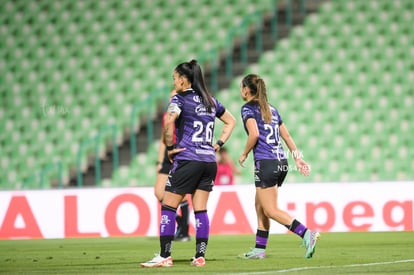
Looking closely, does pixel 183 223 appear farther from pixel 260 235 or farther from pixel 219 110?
pixel 219 110

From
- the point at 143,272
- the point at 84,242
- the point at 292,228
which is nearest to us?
the point at 143,272

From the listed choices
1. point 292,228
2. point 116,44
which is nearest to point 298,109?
point 116,44

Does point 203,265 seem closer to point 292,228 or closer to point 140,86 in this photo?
point 292,228

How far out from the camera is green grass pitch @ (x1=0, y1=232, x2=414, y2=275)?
7738mm

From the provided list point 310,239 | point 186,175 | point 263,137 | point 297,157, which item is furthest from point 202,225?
point 297,157

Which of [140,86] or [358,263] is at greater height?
[140,86]

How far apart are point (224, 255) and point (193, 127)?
2.18 meters

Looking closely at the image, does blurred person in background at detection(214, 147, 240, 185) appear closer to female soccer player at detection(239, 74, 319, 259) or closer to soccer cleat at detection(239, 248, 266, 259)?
soccer cleat at detection(239, 248, 266, 259)

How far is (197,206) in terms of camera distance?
26.5 ft

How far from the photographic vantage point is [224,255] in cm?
972

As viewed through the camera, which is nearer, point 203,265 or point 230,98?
point 203,265

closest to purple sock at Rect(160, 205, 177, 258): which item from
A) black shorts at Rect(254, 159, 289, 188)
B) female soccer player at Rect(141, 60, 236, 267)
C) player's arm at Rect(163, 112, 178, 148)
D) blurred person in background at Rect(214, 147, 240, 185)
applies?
female soccer player at Rect(141, 60, 236, 267)

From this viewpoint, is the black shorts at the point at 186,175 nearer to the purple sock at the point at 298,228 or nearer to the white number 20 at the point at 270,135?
the white number 20 at the point at 270,135

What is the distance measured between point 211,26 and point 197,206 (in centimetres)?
1161
